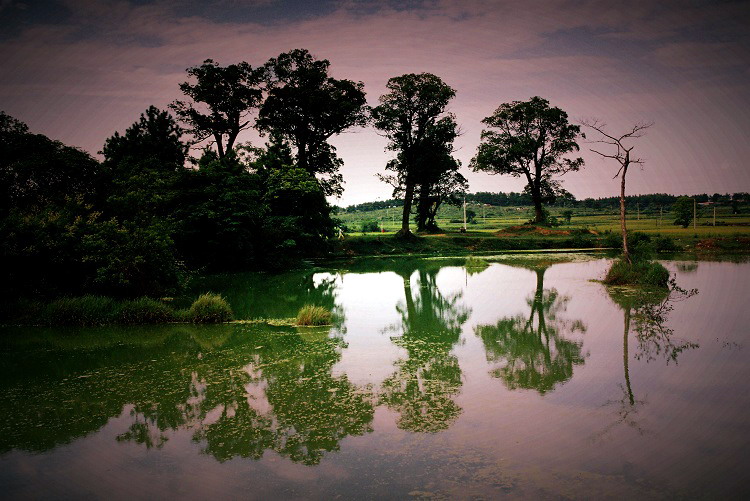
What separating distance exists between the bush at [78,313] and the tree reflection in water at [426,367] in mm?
7263

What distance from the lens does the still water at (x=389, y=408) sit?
5176mm

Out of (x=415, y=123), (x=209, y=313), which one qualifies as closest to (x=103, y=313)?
(x=209, y=313)

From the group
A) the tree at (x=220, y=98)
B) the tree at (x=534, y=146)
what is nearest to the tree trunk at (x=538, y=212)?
the tree at (x=534, y=146)

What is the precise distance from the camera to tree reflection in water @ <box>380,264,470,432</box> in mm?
6867

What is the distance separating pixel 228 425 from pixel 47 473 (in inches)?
77.0

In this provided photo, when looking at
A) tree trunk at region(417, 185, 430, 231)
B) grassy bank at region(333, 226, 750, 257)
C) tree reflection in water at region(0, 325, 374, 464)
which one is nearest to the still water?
tree reflection in water at region(0, 325, 374, 464)

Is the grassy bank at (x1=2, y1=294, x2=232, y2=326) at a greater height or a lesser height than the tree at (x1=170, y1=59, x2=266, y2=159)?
lesser

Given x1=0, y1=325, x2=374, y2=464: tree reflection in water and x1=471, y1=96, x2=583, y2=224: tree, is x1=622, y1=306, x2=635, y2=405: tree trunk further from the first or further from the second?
x1=471, y1=96, x2=583, y2=224: tree

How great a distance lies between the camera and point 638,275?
17859 millimetres

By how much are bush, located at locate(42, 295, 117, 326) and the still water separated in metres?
0.55

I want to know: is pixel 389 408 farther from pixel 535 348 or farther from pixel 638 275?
pixel 638 275

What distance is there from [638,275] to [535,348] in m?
9.61

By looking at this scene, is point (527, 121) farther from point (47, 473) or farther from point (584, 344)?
point (47, 473)

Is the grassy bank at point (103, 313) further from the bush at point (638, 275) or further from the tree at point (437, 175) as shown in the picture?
the tree at point (437, 175)
